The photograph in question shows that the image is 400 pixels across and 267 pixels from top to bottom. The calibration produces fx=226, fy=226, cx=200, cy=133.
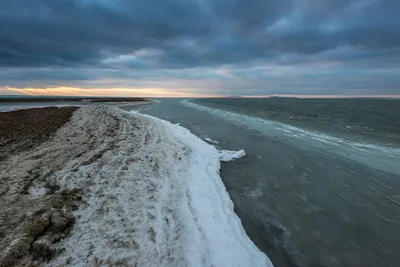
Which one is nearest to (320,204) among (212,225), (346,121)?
(212,225)

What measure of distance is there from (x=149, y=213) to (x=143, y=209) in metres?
0.24

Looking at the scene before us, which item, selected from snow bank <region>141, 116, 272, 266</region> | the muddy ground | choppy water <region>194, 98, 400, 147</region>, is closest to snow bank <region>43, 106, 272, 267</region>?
snow bank <region>141, 116, 272, 266</region>

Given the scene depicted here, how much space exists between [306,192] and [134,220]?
5.73m

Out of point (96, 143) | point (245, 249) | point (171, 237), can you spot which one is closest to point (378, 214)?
point (245, 249)

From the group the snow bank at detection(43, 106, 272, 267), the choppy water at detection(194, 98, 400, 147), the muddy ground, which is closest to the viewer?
the muddy ground

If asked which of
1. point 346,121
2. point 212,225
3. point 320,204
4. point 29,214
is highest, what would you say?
point 29,214

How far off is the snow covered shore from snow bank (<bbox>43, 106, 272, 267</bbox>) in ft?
0.06

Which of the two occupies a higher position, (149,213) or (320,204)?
(149,213)

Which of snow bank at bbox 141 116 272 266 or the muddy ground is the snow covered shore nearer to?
snow bank at bbox 141 116 272 266

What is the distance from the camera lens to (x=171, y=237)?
4.75 meters

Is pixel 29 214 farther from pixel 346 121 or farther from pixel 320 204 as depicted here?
pixel 346 121

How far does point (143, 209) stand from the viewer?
5.62 m

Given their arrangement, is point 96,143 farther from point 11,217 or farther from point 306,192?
point 306,192

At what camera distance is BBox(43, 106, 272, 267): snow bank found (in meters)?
4.16
